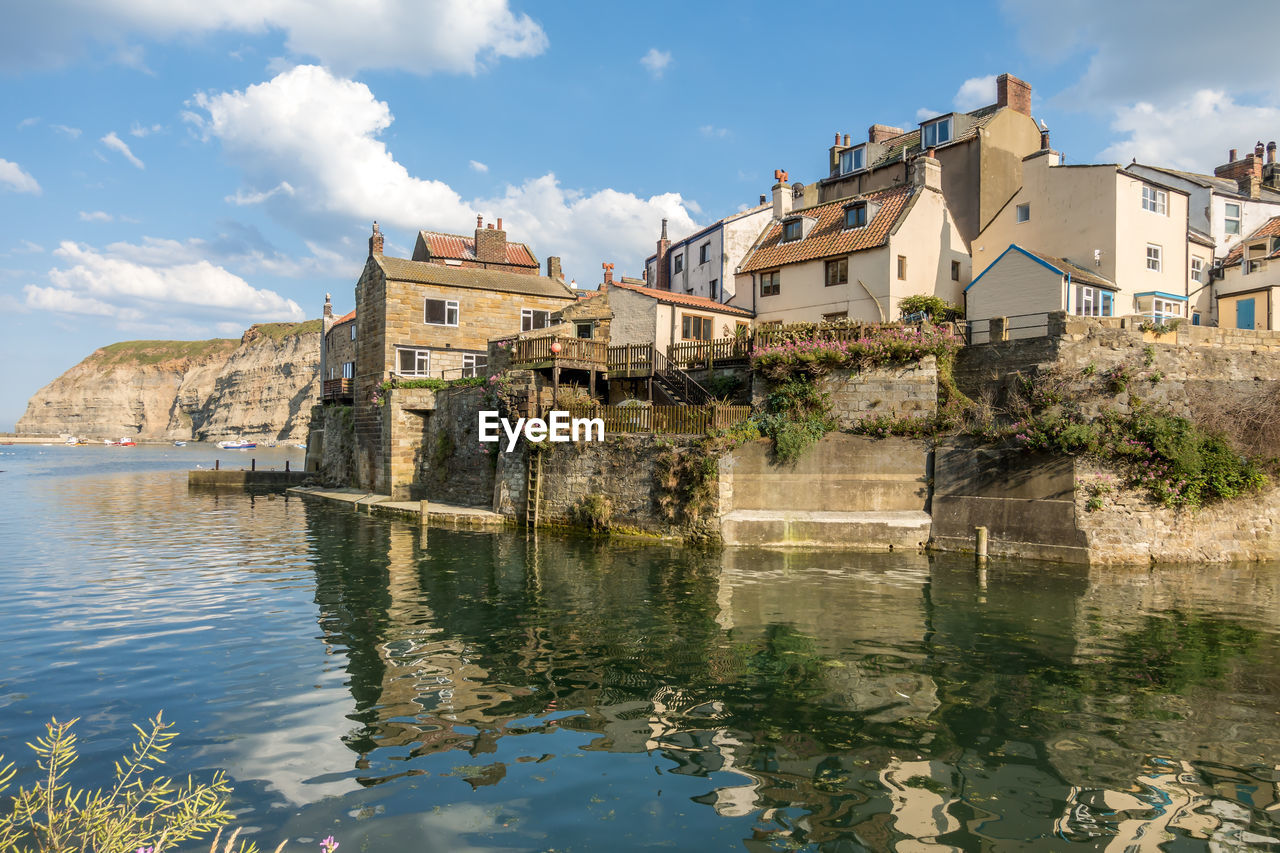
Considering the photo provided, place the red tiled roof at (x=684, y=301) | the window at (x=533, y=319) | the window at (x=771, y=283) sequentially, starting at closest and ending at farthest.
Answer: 1. the red tiled roof at (x=684, y=301)
2. the window at (x=771, y=283)
3. the window at (x=533, y=319)

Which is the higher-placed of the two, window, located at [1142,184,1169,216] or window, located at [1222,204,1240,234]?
window, located at [1222,204,1240,234]

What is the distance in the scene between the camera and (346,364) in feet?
154

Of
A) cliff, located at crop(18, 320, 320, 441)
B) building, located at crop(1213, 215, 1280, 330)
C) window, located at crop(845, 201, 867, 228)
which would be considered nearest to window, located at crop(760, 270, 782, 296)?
window, located at crop(845, 201, 867, 228)

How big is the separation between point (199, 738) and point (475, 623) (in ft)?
19.7

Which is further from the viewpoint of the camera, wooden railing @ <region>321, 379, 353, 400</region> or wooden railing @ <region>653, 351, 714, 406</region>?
wooden railing @ <region>321, 379, 353, 400</region>

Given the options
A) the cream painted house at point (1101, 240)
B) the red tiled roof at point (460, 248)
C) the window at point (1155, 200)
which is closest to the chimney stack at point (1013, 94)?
the cream painted house at point (1101, 240)

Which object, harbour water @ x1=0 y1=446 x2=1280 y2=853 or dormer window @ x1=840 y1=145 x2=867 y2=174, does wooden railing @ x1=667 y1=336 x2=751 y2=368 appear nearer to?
harbour water @ x1=0 y1=446 x2=1280 y2=853

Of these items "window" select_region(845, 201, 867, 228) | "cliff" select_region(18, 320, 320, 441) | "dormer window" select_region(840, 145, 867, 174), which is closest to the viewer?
"window" select_region(845, 201, 867, 228)

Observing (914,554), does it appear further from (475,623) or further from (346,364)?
(346,364)

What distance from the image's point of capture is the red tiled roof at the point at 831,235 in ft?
104

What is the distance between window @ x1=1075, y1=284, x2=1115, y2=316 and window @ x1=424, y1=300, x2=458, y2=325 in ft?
98.8

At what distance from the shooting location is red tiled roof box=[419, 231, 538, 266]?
4650cm

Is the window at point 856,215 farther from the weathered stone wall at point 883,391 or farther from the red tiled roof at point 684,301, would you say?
the weathered stone wall at point 883,391

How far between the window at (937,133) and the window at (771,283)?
995 centimetres
